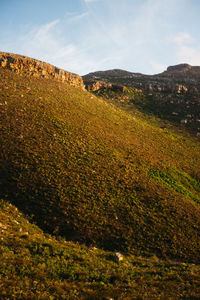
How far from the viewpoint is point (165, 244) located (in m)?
13.9

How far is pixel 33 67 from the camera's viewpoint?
4747cm

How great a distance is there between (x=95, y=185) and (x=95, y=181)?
63 cm

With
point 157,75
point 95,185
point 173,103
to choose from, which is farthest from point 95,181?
point 157,75

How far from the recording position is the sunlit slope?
14.0m

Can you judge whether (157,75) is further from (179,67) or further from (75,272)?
(75,272)

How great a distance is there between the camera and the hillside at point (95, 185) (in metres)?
13.5

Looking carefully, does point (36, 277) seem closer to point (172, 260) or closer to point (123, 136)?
point (172, 260)

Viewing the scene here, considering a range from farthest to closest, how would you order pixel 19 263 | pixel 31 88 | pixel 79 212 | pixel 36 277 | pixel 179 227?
pixel 31 88
pixel 179 227
pixel 79 212
pixel 19 263
pixel 36 277

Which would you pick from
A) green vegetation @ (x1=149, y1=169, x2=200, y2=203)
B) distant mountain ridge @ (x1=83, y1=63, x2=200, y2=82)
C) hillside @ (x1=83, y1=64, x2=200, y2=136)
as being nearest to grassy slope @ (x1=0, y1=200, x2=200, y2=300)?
green vegetation @ (x1=149, y1=169, x2=200, y2=203)

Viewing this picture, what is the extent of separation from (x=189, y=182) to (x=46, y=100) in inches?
1236

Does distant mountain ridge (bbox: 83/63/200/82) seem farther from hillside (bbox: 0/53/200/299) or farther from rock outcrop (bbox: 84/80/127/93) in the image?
hillside (bbox: 0/53/200/299)

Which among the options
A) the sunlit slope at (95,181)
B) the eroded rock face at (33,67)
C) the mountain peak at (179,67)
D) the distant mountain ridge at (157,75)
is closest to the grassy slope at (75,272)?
the sunlit slope at (95,181)

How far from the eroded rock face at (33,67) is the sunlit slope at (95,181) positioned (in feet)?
42.8

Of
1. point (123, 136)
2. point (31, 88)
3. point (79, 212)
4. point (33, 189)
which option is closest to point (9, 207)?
point (33, 189)
